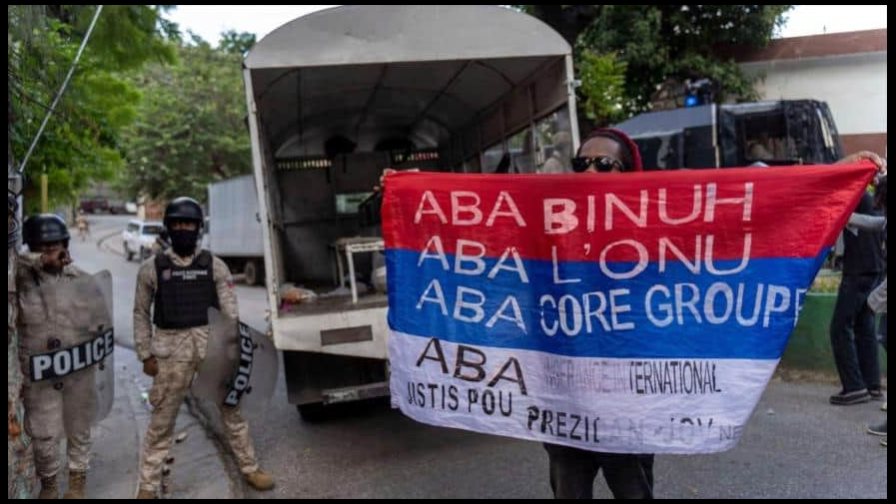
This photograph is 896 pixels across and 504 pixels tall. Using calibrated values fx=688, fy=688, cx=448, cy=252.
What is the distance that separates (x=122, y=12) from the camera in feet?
20.7

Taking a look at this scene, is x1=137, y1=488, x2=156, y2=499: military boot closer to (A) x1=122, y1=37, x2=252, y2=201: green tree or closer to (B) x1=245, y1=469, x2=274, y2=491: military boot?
(B) x1=245, y1=469, x2=274, y2=491: military boot

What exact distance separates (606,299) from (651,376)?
33 centimetres

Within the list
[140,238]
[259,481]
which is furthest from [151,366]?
[140,238]

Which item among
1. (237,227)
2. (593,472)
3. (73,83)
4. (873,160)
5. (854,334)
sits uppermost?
(73,83)

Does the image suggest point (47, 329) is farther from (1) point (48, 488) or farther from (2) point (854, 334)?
(2) point (854, 334)

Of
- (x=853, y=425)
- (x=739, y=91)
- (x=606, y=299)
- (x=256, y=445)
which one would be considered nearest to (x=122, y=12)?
(x=256, y=445)

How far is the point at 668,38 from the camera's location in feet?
43.8

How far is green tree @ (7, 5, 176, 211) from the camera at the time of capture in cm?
393

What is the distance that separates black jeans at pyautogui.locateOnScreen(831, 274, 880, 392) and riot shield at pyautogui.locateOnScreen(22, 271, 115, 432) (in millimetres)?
5137

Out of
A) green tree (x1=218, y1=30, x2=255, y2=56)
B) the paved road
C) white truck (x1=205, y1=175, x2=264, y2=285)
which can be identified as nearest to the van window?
the paved road

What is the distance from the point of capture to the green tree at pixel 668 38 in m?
12.8

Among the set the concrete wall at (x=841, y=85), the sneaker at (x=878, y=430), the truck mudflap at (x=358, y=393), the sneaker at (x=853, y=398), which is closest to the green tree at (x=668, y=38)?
the concrete wall at (x=841, y=85)

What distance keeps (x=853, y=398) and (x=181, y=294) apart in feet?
15.9

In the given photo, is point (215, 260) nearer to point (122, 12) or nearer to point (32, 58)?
point (32, 58)
